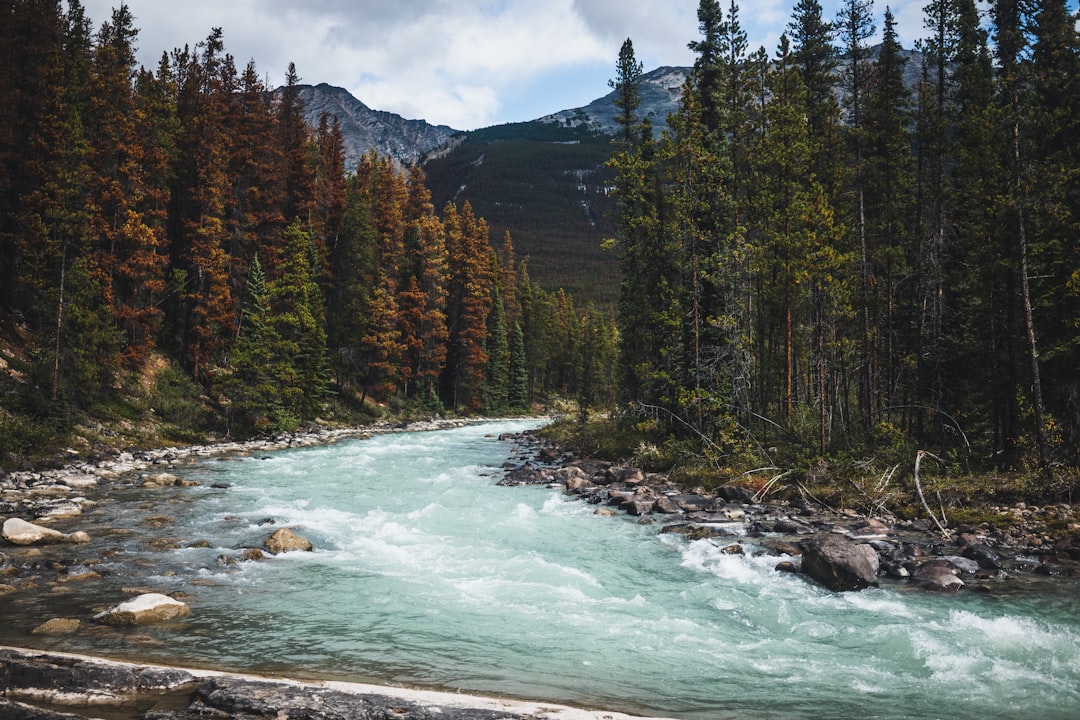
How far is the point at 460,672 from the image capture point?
667cm

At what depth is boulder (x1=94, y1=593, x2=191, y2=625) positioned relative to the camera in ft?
25.1

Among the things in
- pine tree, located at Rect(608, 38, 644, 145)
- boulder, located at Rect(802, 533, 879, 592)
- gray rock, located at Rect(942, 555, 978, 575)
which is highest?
pine tree, located at Rect(608, 38, 644, 145)

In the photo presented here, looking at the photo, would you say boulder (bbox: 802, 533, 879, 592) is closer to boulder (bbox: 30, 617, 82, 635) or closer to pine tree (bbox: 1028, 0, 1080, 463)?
pine tree (bbox: 1028, 0, 1080, 463)

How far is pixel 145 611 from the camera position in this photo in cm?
784

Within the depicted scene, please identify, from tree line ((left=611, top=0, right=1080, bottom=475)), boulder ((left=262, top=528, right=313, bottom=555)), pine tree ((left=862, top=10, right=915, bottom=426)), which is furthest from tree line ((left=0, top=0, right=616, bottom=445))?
pine tree ((left=862, top=10, right=915, bottom=426))

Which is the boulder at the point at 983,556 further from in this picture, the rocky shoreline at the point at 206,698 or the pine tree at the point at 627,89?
the pine tree at the point at 627,89

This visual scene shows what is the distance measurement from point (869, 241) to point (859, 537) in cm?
1743

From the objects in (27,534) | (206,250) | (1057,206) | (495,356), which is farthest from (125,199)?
(495,356)

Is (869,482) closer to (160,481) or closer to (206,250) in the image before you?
(160,481)

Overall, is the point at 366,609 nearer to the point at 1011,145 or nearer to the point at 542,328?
the point at 1011,145

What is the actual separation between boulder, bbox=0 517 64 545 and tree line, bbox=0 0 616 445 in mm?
10030

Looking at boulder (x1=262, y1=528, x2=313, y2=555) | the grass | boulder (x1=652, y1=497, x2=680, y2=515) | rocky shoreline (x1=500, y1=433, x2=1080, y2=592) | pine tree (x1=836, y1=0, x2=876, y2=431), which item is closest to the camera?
rocky shoreline (x1=500, y1=433, x2=1080, y2=592)

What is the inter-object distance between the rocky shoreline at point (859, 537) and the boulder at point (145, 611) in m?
9.68

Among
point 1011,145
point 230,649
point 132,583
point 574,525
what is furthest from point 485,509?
point 1011,145
